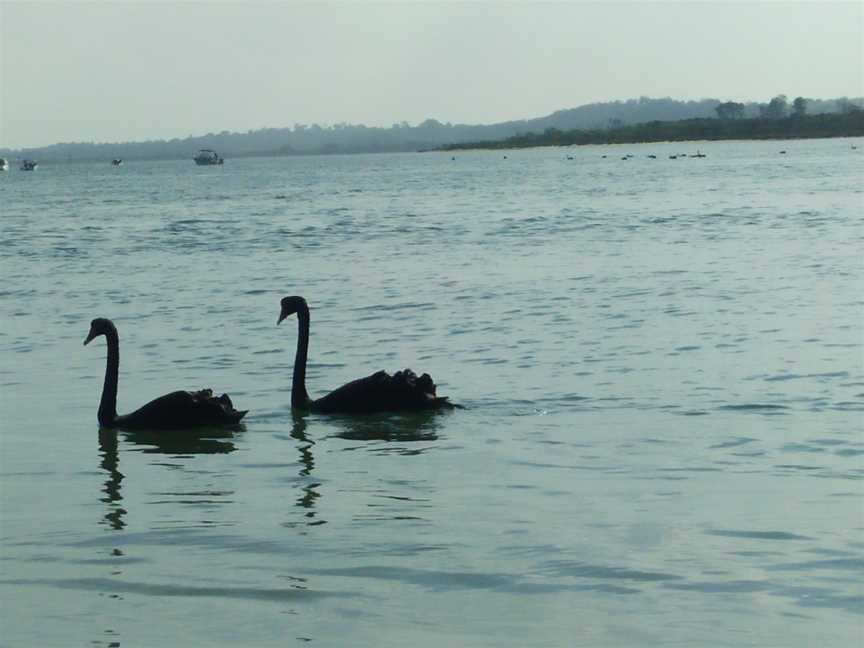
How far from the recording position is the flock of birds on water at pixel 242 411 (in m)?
11.3

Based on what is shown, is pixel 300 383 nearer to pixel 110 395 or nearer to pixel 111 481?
pixel 110 395

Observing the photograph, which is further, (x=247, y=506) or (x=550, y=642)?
(x=247, y=506)

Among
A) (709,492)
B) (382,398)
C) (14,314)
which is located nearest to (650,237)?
(14,314)

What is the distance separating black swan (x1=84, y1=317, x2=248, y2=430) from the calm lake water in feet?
0.56

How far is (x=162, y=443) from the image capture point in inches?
440

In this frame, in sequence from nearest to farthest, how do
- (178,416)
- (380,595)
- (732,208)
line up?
(380,595)
(178,416)
(732,208)

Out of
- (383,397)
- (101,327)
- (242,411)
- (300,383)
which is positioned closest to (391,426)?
(383,397)

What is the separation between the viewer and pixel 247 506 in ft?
28.7

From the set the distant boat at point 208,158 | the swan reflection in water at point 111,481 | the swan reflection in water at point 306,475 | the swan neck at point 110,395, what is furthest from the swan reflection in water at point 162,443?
the distant boat at point 208,158

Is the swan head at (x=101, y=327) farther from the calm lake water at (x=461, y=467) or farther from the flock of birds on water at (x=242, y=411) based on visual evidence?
the calm lake water at (x=461, y=467)

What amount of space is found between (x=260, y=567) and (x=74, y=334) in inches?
426

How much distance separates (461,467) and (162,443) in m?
2.54

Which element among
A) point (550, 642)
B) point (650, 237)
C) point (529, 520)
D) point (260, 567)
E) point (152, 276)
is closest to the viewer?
point (550, 642)

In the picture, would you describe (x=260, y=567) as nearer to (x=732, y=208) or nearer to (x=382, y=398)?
(x=382, y=398)
